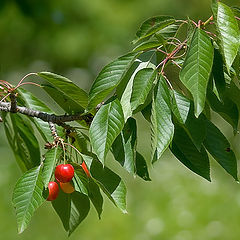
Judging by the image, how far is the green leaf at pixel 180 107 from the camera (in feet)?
3.87

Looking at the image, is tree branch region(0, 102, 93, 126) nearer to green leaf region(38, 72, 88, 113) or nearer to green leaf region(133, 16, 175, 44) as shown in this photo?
green leaf region(38, 72, 88, 113)

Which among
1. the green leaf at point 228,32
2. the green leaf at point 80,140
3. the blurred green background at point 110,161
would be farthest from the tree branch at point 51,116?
the blurred green background at point 110,161

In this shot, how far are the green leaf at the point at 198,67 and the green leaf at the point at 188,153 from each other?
0.18 m

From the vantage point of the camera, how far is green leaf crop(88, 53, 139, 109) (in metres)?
1.19

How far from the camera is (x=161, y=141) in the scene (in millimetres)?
1153

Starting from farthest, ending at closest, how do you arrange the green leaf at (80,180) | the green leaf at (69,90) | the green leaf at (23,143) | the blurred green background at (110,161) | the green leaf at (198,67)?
the blurred green background at (110,161) → the green leaf at (23,143) → the green leaf at (69,90) → the green leaf at (80,180) → the green leaf at (198,67)

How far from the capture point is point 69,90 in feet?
4.66

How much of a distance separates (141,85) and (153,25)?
15 cm


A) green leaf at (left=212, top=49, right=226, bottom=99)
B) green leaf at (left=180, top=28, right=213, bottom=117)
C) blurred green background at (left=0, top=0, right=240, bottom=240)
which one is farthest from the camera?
blurred green background at (left=0, top=0, right=240, bottom=240)

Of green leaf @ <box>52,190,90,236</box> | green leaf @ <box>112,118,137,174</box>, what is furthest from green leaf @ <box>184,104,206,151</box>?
green leaf @ <box>52,190,90,236</box>

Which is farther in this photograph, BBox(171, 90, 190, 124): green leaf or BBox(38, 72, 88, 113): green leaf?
BBox(38, 72, 88, 113): green leaf

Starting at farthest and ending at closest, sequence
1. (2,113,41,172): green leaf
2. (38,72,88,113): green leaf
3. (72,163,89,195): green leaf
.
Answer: (2,113,41,172): green leaf, (38,72,88,113): green leaf, (72,163,89,195): green leaf

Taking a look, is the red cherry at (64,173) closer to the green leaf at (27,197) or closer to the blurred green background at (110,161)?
the green leaf at (27,197)

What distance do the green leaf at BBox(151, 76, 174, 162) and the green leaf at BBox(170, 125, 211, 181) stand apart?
96 millimetres
